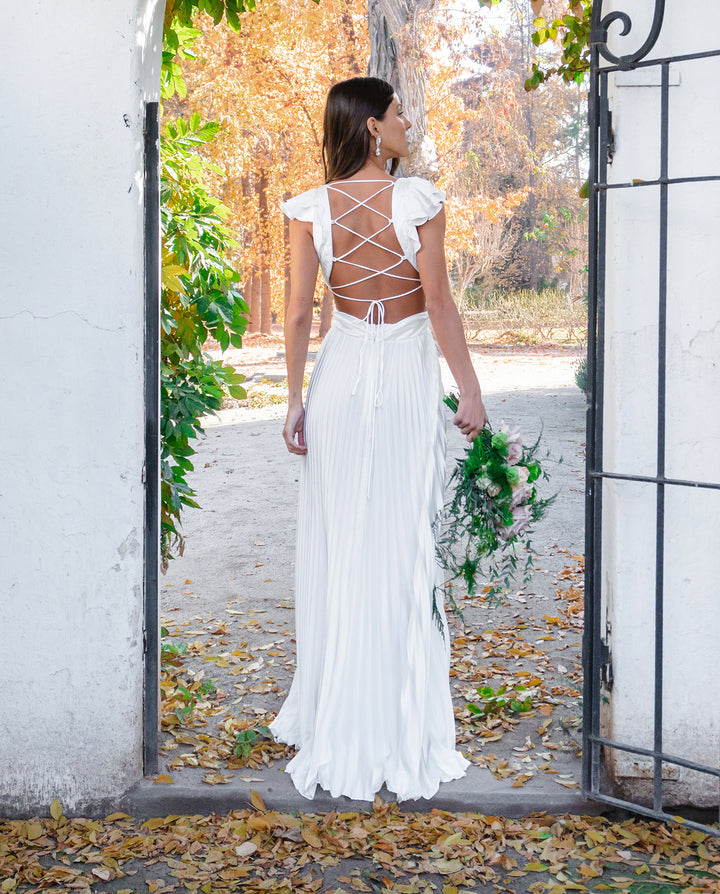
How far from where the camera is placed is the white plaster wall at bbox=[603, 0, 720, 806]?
2734 millimetres

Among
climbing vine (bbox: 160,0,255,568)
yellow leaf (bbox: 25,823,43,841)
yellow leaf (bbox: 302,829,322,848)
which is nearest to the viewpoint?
yellow leaf (bbox: 302,829,322,848)

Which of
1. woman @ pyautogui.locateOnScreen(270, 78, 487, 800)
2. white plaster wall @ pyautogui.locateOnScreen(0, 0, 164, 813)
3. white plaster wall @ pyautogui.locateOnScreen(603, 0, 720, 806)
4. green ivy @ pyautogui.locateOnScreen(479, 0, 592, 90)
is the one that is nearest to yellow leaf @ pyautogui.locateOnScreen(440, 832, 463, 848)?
woman @ pyautogui.locateOnScreen(270, 78, 487, 800)

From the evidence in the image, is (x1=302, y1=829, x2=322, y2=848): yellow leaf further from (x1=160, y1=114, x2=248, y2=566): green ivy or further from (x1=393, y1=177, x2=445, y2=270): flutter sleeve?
(x1=393, y1=177, x2=445, y2=270): flutter sleeve

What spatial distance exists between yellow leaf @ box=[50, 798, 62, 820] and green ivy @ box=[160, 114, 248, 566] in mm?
1237

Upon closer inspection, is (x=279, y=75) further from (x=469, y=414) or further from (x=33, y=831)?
(x=33, y=831)

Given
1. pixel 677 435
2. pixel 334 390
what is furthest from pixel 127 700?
pixel 677 435

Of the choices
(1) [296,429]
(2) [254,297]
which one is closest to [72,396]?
(1) [296,429]

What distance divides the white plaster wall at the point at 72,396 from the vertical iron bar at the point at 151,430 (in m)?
0.07

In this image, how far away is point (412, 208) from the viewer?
2.90 metres

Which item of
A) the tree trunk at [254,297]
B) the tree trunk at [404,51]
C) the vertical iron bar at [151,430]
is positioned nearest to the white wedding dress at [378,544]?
the vertical iron bar at [151,430]

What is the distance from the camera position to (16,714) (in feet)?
9.86

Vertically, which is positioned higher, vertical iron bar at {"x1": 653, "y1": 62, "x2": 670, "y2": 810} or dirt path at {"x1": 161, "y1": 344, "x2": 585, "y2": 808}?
vertical iron bar at {"x1": 653, "y1": 62, "x2": 670, "y2": 810}

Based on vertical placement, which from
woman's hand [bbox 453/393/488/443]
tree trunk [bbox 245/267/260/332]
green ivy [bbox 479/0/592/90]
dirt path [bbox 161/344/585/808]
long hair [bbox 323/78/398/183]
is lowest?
dirt path [bbox 161/344/585/808]

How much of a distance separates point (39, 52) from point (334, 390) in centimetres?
135
